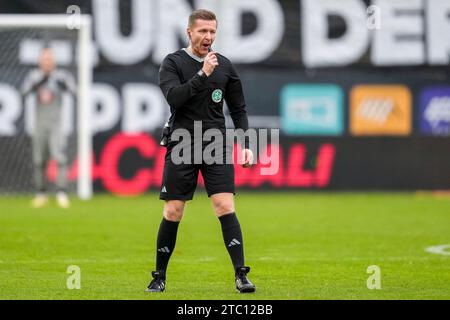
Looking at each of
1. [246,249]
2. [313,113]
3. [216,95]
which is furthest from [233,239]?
[313,113]

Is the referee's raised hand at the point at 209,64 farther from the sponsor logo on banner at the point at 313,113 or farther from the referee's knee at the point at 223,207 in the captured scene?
the sponsor logo on banner at the point at 313,113

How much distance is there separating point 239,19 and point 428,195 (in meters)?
5.04

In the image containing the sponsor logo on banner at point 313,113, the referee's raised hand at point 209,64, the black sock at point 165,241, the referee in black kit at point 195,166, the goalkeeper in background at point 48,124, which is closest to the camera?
the referee's raised hand at point 209,64

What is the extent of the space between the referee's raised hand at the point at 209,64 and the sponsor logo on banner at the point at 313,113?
1343cm

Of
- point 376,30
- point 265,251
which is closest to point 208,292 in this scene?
point 265,251

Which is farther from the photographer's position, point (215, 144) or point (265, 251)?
point (265, 251)

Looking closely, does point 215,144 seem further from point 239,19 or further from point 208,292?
point 239,19

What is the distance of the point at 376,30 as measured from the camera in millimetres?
22688

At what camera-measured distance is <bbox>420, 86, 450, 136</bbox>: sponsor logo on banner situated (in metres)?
22.2

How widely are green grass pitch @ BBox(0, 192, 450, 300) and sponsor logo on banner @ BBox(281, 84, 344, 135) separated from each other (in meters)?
2.46

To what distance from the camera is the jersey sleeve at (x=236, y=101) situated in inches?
355

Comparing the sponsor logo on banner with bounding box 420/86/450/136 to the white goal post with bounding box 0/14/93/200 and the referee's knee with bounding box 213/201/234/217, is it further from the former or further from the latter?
the referee's knee with bounding box 213/201/234/217

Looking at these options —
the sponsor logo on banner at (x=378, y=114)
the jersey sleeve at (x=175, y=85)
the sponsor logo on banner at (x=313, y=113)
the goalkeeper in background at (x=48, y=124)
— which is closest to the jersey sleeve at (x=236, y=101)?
the jersey sleeve at (x=175, y=85)

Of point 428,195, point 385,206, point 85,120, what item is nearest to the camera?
point 385,206
